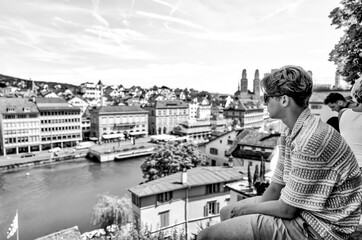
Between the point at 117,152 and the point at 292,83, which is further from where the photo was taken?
the point at 117,152

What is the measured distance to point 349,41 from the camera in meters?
6.49

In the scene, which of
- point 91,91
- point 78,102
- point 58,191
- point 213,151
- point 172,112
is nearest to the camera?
point 58,191

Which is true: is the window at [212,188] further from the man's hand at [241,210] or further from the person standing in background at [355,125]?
the man's hand at [241,210]

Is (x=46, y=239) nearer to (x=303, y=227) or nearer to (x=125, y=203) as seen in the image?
(x=125, y=203)

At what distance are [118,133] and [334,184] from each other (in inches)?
2449

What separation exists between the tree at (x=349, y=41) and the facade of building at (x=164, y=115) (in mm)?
62674

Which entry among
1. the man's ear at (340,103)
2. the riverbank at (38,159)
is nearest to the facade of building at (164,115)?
the riverbank at (38,159)

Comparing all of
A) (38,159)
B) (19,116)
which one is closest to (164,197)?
(38,159)

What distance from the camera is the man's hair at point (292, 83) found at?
182 centimetres

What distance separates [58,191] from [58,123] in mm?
24563

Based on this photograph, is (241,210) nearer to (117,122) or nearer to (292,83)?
(292,83)

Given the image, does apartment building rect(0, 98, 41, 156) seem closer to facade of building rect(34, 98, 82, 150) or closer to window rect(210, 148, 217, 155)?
facade of building rect(34, 98, 82, 150)

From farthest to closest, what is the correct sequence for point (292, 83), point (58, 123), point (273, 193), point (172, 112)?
point (172, 112)
point (58, 123)
point (273, 193)
point (292, 83)

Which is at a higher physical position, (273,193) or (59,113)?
(273,193)
